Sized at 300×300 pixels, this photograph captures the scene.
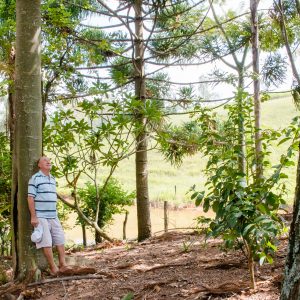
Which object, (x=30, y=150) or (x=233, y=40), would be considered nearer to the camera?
(x=30, y=150)

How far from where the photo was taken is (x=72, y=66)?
6.96 metres

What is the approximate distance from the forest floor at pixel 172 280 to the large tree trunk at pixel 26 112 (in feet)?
1.38

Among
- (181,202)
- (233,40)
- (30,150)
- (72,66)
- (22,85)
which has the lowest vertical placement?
(181,202)

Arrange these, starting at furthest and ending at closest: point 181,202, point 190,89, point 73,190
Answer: point 181,202, point 190,89, point 73,190

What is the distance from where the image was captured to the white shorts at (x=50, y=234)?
470cm

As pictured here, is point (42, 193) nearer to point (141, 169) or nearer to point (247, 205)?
point (247, 205)

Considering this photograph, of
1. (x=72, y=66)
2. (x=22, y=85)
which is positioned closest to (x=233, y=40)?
(x=72, y=66)

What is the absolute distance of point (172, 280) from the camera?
3904 mm

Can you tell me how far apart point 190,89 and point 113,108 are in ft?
12.2

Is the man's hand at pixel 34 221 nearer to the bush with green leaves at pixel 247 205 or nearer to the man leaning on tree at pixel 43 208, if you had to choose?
the man leaning on tree at pixel 43 208

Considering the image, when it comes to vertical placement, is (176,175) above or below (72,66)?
below

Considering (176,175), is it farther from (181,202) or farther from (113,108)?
(113,108)

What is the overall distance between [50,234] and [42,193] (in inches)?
18.4

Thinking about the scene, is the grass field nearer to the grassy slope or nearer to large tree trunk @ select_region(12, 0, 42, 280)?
the grassy slope
